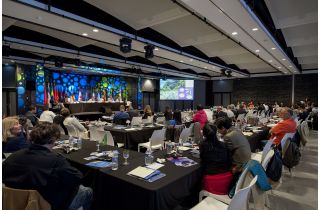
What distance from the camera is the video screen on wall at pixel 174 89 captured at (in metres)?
17.5

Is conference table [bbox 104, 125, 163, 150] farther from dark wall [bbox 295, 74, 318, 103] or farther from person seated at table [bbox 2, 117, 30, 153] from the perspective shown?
dark wall [bbox 295, 74, 318, 103]

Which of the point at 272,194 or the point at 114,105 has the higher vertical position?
the point at 114,105

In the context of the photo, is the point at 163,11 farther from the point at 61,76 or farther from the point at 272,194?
the point at 61,76

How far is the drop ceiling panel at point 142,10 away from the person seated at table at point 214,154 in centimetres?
318

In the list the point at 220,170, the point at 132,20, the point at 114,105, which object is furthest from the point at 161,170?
the point at 114,105

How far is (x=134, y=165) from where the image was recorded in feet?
7.95

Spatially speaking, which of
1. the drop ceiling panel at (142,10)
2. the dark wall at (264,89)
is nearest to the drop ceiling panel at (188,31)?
the drop ceiling panel at (142,10)

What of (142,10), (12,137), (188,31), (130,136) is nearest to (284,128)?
(130,136)

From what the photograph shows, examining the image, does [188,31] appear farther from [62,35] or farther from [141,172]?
[141,172]

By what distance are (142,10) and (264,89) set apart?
44.8 ft

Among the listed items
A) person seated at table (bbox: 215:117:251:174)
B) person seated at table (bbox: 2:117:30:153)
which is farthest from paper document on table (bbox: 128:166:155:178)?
person seated at table (bbox: 2:117:30:153)

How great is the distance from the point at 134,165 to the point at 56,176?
2.94 ft

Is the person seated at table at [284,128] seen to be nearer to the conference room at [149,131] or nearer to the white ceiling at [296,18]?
the conference room at [149,131]

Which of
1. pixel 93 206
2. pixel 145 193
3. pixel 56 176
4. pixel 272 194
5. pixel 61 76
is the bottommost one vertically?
pixel 272 194
